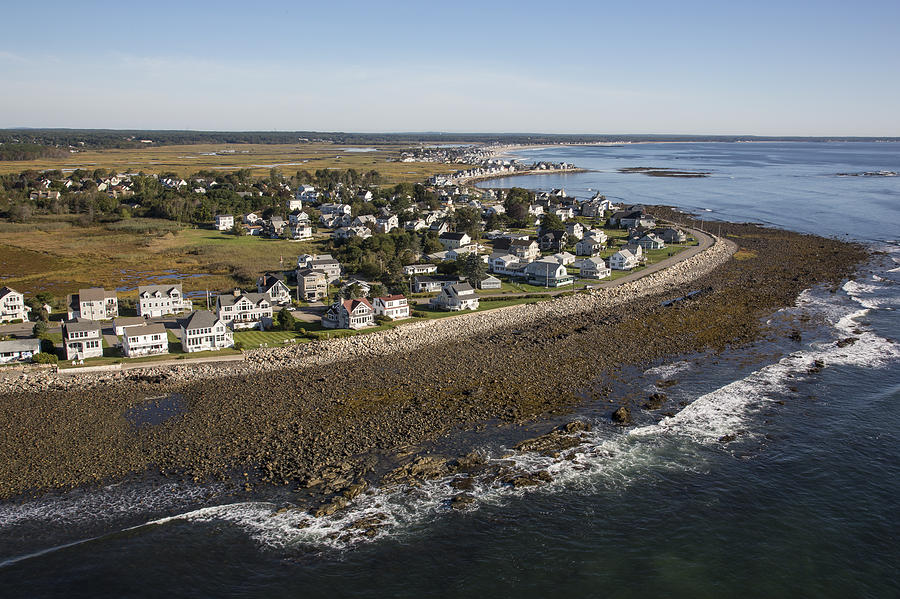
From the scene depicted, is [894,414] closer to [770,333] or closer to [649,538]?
[770,333]

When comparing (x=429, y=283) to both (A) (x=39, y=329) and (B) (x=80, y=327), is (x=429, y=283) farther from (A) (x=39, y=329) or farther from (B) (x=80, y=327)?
(A) (x=39, y=329)

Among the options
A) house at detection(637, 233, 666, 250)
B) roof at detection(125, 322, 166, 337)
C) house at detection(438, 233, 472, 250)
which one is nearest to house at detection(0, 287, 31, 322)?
roof at detection(125, 322, 166, 337)

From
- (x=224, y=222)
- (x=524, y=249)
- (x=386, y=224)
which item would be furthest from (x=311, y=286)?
(x=224, y=222)

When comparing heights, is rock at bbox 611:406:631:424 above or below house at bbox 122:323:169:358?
below

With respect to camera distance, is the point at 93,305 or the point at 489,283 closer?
the point at 93,305

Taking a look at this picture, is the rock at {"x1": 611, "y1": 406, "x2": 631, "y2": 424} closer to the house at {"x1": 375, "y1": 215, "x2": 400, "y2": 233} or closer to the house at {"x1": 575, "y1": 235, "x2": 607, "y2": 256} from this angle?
the house at {"x1": 575, "y1": 235, "x2": 607, "y2": 256}

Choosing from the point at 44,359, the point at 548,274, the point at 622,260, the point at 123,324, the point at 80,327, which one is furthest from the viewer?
the point at 622,260
